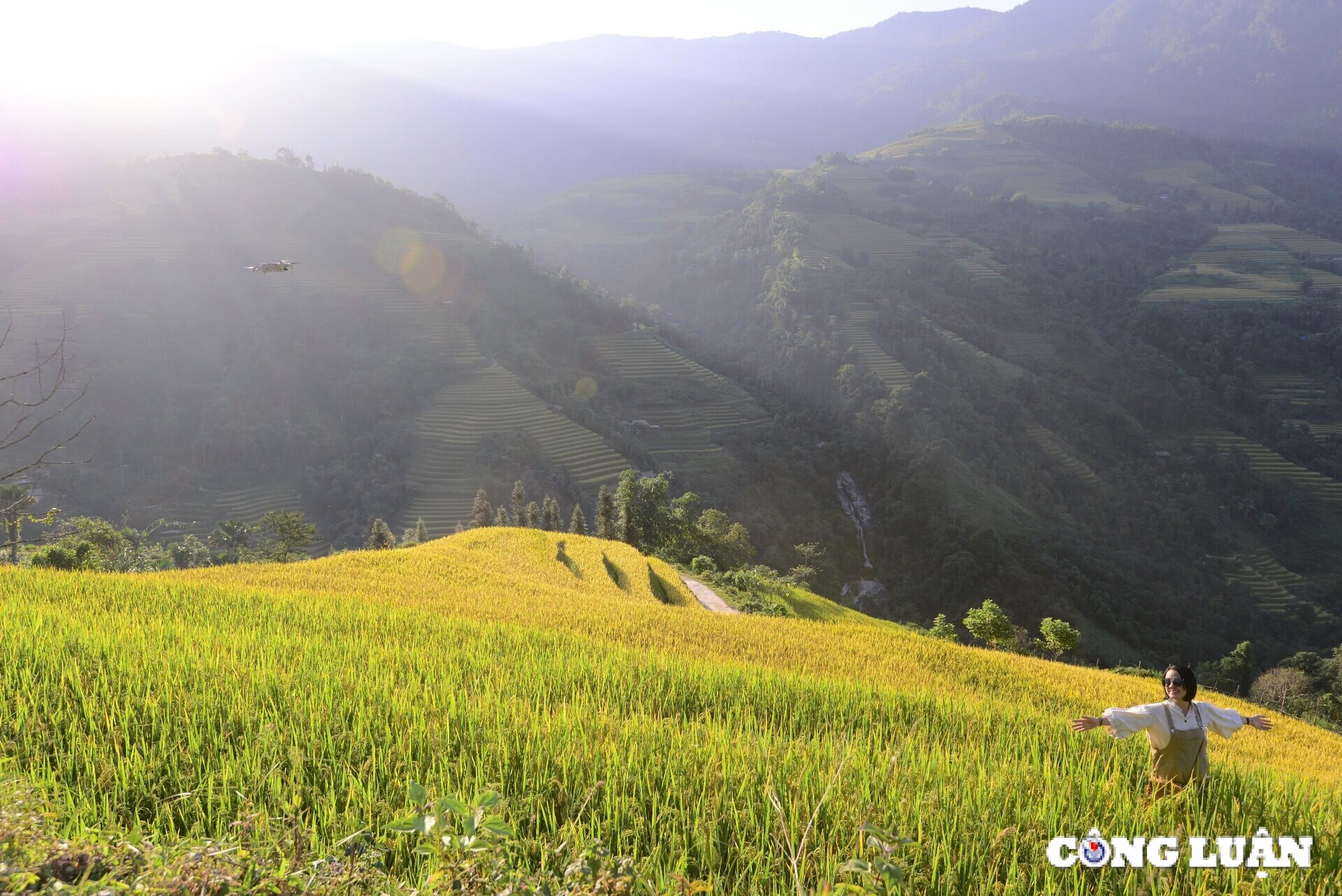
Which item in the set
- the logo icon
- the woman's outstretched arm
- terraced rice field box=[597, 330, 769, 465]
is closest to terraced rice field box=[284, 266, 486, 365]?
terraced rice field box=[597, 330, 769, 465]

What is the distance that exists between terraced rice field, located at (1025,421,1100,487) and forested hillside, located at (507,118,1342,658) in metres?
0.47

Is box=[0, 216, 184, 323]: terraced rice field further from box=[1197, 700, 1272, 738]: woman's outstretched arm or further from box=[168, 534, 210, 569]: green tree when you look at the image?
box=[1197, 700, 1272, 738]: woman's outstretched arm

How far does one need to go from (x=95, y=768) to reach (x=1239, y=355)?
177376 millimetres

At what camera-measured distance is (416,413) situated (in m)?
99.1

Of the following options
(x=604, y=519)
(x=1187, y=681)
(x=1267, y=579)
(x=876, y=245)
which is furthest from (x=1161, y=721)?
(x=876, y=245)

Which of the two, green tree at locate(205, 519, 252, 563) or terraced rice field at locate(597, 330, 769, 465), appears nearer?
green tree at locate(205, 519, 252, 563)

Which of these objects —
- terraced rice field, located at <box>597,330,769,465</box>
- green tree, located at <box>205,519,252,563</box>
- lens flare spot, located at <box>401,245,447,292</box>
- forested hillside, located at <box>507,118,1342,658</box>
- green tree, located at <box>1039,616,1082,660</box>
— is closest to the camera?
green tree, located at <box>1039,616,1082,660</box>

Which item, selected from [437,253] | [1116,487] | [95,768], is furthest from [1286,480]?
[437,253]

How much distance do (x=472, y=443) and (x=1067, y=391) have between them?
107882mm

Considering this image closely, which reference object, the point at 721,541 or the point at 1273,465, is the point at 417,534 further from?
the point at 1273,465

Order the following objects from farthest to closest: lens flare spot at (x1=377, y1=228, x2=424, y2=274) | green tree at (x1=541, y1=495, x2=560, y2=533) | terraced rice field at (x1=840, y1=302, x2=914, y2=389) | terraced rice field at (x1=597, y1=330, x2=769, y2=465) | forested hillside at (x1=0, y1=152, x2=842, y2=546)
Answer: lens flare spot at (x1=377, y1=228, x2=424, y2=274) < terraced rice field at (x1=840, y1=302, x2=914, y2=389) < terraced rice field at (x1=597, y1=330, x2=769, y2=465) < forested hillside at (x1=0, y1=152, x2=842, y2=546) < green tree at (x1=541, y1=495, x2=560, y2=533)

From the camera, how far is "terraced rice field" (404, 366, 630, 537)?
79812 millimetres

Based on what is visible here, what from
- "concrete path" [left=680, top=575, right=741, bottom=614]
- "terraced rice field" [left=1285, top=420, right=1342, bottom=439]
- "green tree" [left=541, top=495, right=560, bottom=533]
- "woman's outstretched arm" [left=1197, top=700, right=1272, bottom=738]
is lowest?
"terraced rice field" [left=1285, top=420, right=1342, bottom=439]

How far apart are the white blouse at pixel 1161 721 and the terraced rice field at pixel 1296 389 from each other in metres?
166
